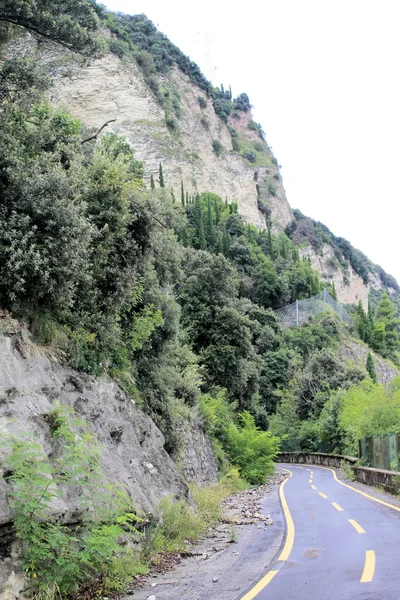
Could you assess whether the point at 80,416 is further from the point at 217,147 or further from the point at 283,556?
the point at 217,147

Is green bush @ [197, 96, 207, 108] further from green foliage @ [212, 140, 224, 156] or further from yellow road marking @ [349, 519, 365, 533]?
yellow road marking @ [349, 519, 365, 533]

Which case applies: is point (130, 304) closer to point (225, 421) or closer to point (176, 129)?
point (225, 421)

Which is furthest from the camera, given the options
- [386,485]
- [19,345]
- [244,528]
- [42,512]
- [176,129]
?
[176,129]

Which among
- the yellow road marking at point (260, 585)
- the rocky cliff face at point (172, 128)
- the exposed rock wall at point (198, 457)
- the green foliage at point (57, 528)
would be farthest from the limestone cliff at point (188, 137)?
the yellow road marking at point (260, 585)

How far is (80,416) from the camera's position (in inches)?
434

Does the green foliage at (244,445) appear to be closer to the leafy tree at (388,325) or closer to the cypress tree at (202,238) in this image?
the cypress tree at (202,238)

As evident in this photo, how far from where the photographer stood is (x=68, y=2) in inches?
528

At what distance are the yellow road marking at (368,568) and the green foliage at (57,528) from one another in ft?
10.8

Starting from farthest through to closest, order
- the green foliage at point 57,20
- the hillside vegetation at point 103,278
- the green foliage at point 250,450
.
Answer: the green foliage at point 250,450 < the green foliage at point 57,20 < the hillside vegetation at point 103,278

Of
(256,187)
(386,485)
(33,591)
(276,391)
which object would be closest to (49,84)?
(33,591)

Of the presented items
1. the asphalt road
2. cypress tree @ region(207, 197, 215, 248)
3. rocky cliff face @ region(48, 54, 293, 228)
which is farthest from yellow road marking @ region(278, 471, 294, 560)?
rocky cliff face @ region(48, 54, 293, 228)

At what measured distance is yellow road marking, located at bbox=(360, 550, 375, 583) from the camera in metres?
7.49

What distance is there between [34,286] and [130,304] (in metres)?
5.51

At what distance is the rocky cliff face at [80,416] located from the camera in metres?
7.95
